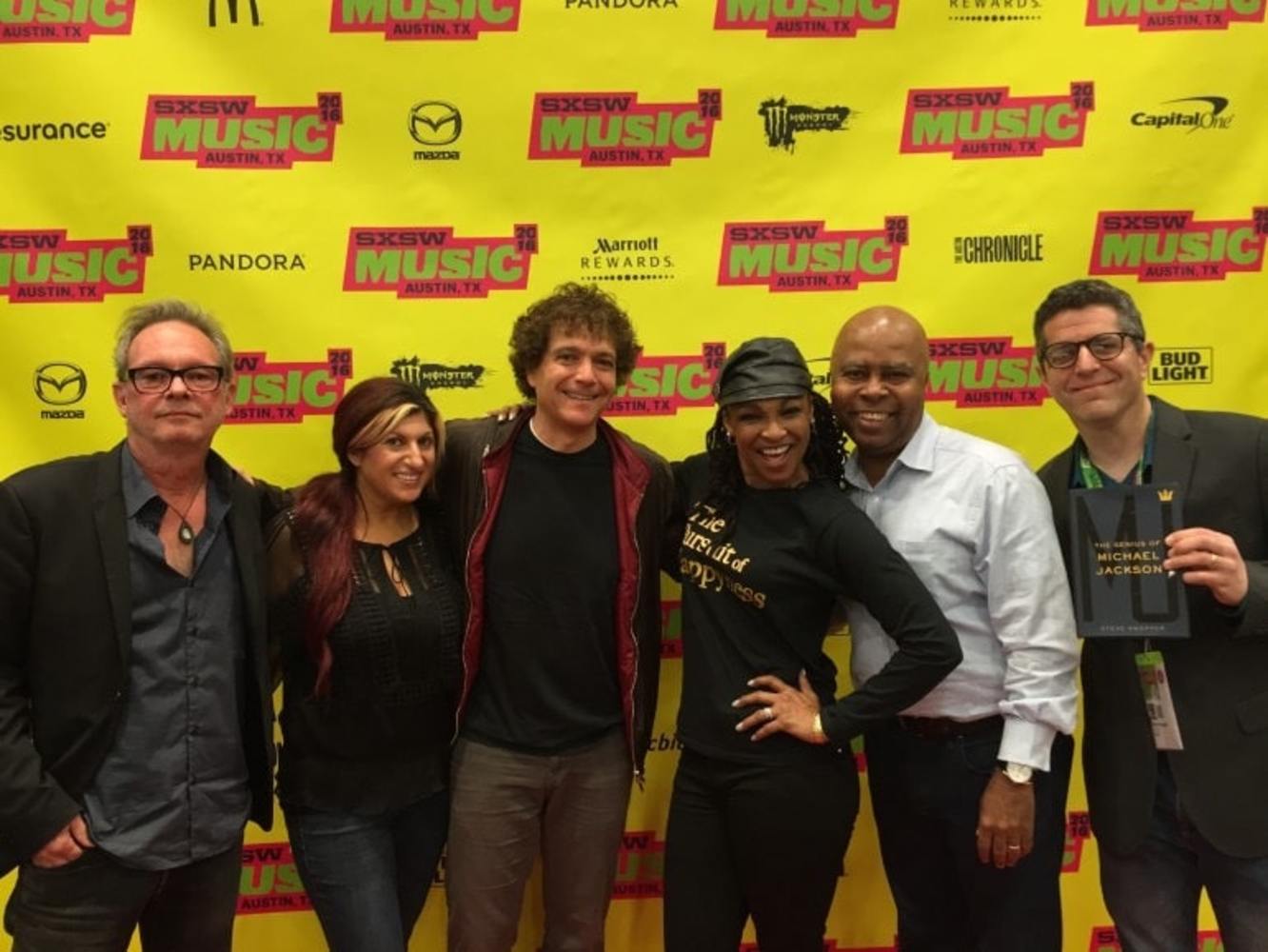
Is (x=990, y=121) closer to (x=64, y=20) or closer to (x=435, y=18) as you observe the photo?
(x=435, y=18)

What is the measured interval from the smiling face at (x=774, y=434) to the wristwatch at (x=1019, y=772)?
0.68 meters

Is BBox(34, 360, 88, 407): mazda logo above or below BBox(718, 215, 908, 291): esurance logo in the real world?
below

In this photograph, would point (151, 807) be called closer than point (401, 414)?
Yes

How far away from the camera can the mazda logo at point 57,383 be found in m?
2.51

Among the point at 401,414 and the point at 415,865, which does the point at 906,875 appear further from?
the point at 401,414

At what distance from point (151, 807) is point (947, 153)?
2406 millimetres

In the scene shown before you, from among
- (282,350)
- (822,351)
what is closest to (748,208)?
(822,351)

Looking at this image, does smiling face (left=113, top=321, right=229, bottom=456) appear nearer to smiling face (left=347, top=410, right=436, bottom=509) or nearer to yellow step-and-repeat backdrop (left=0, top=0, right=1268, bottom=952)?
smiling face (left=347, top=410, right=436, bottom=509)

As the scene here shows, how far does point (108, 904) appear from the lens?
1726mm

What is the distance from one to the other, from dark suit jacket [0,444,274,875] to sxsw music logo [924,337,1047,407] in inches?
79.5

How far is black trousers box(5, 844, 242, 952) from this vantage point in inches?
67.4

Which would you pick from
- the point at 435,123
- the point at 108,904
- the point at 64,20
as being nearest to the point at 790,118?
the point at 435,123

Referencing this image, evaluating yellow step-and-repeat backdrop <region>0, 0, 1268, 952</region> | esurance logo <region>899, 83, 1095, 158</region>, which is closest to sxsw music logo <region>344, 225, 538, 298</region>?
yellow step-and-repeat backdrop <region>0, 0, 1268, 952</region>

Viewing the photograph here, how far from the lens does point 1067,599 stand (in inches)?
74.9
